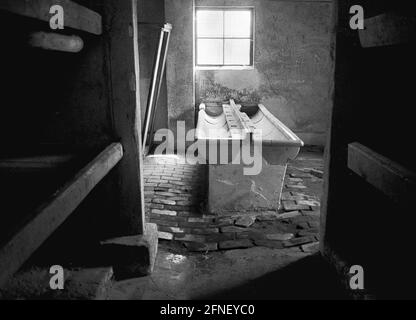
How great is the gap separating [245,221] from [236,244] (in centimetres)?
55

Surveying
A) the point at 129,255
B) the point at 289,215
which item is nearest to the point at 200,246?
the point at 129,255

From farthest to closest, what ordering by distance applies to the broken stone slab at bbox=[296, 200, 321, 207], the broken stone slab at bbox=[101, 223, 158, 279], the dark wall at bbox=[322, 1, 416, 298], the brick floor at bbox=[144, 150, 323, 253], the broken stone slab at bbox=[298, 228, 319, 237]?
the broken stone slab at bbox=[296, 200, 321, 207]
the broken stone slab at bbox=[298, 228, 319, 237]
the brick floor at bbox=[144, 150, 323, 253]
the broken stone slab at bbox=[101, 223, 158, 279]
the dark wall at bbox=[322, 1, 416, 298]

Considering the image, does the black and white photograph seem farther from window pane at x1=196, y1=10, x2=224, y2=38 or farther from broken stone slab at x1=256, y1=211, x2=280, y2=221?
window pane at x1=196, y1=10, x2=224, y2=38

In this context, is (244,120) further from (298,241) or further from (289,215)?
(298,241)

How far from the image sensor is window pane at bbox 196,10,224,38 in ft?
22.9

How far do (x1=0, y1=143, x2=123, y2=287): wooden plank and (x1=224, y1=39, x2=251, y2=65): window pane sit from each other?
18.3 feet

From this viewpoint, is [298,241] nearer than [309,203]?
Yes

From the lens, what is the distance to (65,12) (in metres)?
1.72

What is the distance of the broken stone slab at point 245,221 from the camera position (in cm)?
367

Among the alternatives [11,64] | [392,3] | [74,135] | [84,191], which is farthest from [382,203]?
[11,64]

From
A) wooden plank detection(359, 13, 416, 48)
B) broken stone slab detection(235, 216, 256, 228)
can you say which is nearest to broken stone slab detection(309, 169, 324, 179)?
broken stone slab detection(235, 216, 256, 228)

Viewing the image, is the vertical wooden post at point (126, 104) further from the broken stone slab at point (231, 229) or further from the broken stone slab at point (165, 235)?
the broken stone slab at point (231, 229)

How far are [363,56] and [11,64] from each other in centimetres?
221

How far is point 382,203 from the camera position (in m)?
2.49
